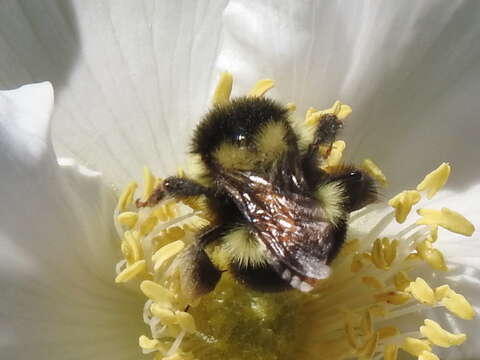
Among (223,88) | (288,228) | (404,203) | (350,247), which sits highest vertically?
(288,228)

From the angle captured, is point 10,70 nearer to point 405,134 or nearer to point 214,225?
point 214,225

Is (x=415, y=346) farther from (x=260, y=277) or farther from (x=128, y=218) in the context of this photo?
(x=128, y=218)

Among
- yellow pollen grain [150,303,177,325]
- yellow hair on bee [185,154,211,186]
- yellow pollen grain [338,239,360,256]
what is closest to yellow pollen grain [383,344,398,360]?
yellow pollen grain [338,239,360,256]

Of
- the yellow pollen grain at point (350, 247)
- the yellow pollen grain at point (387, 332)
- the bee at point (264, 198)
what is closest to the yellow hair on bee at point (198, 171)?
the bee at point (264, 198)

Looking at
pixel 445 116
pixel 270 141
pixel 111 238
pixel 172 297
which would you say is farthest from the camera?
pixel 445 116

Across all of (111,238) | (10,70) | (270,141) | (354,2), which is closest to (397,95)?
(354,2)

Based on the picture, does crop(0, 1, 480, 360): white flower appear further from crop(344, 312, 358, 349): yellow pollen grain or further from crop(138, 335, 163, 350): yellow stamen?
crop(344, 312, 358, 349): yellow pollen grain

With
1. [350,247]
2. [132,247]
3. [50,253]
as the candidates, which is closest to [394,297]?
[350,247]
